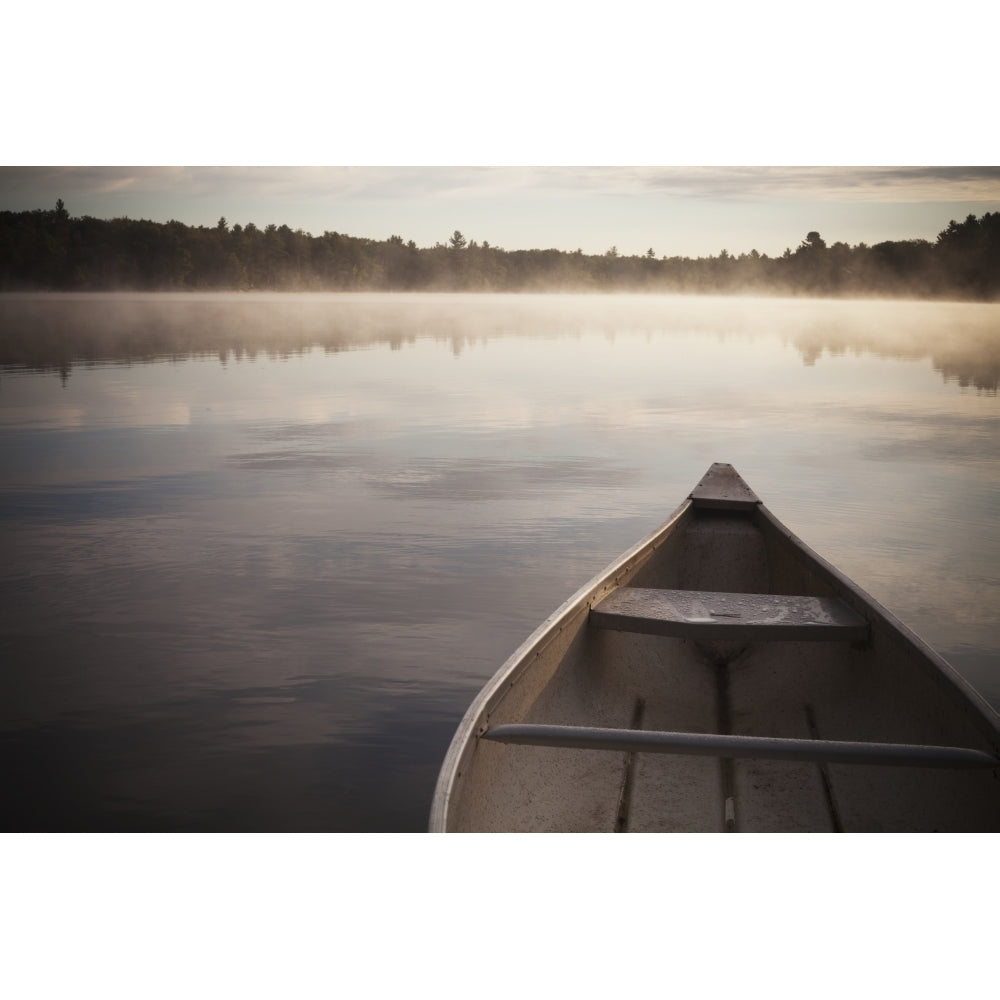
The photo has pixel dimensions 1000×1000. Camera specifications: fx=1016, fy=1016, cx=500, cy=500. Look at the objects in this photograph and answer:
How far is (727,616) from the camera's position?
2.75 metres

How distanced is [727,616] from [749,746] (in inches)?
30.0

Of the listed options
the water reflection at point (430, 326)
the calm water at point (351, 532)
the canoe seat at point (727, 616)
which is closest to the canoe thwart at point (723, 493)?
the calm water at point (351, 532)

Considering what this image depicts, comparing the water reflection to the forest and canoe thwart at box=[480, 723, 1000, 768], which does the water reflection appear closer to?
the forest

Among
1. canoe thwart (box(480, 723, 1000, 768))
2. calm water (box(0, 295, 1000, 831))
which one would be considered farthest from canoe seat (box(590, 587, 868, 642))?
canoe thwart (box(480, 723, 1000, 768))

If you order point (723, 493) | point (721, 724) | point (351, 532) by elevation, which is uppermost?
point (723, 493)

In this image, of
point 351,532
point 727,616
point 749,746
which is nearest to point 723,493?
point 727,616

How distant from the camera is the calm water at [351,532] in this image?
2562mm

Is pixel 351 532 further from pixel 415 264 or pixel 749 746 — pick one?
pixel 415 264

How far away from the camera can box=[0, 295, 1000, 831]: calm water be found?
2.56 m

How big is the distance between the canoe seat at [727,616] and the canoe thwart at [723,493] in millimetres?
1099

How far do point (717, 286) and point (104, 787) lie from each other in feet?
28.2

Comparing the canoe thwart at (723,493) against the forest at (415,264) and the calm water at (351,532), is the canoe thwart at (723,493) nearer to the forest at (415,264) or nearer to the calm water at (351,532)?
the calm water at (351,532)

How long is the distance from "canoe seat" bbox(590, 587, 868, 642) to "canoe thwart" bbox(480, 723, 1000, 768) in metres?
0.60
